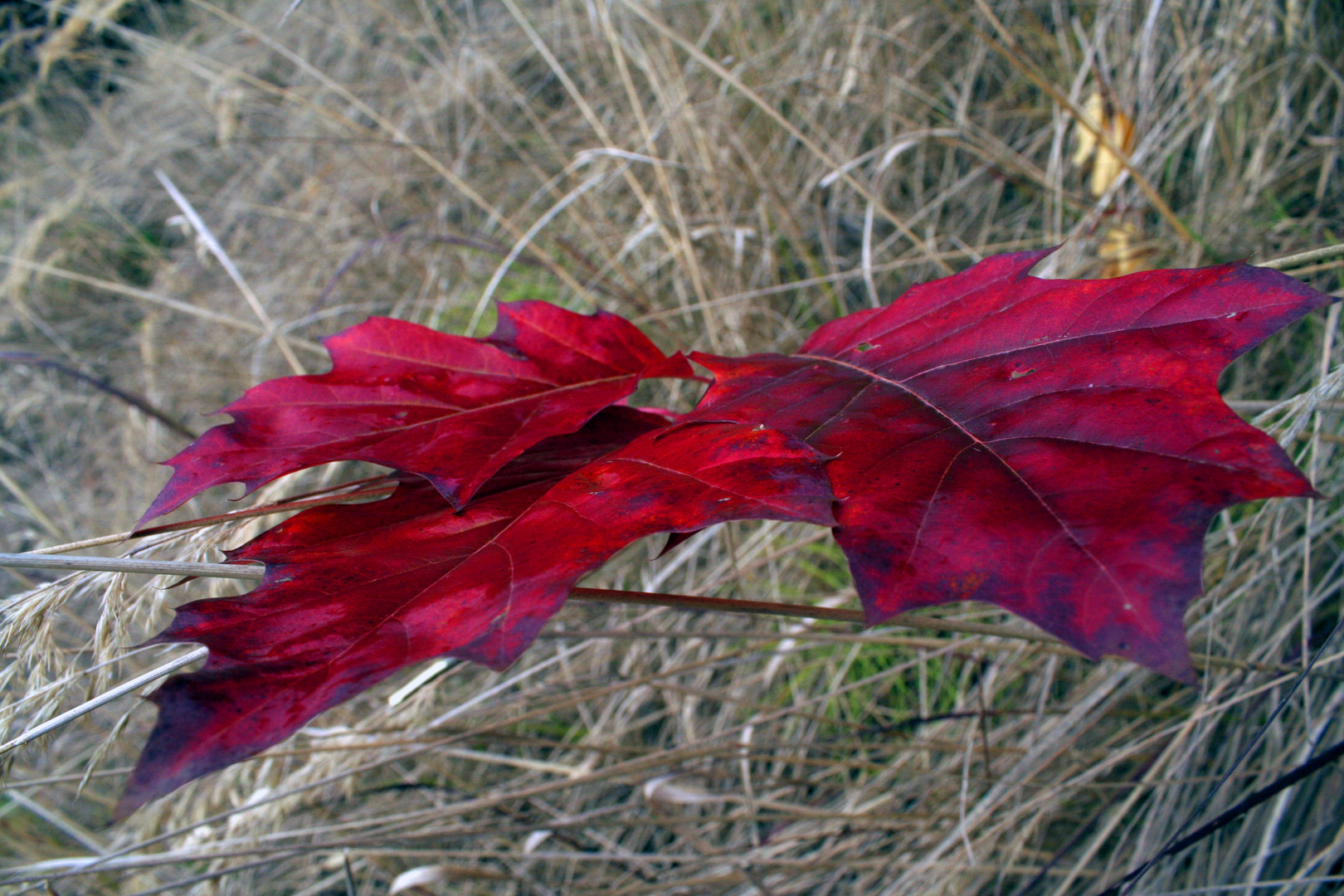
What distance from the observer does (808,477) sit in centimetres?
34

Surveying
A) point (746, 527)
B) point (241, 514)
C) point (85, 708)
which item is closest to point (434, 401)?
point (241, 514)

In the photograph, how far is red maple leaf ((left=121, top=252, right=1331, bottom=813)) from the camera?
0.92 ft

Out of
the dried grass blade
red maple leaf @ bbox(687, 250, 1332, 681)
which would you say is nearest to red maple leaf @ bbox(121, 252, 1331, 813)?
red maple leaf @ bbox(687, 250, 1332, 681)

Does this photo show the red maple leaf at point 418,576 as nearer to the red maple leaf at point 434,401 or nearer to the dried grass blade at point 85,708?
the red maple leaf at point 434,401

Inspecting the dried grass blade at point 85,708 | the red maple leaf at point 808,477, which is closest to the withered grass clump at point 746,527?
the dried grass blade at point 85,708

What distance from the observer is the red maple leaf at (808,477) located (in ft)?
0.92

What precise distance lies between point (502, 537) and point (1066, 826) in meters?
0.94

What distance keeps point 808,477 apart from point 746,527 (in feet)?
3.75

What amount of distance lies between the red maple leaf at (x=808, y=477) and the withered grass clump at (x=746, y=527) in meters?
0.14

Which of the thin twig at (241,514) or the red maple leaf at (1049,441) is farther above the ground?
the red maple leaf at (1049,441)

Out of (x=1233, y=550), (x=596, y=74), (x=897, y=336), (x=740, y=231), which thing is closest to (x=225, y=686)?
(x=897, y=336)

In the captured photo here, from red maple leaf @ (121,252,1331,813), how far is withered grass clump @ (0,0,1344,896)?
141 mm

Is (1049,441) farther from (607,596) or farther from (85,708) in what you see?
(85,708)

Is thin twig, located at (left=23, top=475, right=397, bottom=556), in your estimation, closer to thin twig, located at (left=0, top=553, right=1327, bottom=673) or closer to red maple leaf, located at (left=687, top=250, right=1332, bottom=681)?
thin twig, located at (left=0, top=553, right=1327, bottom=673)
